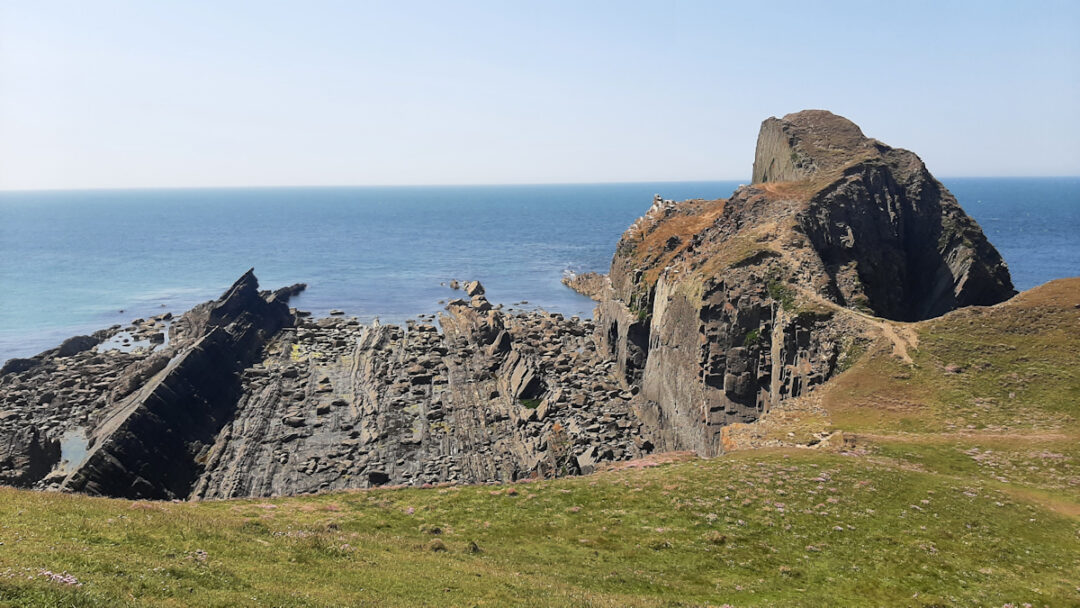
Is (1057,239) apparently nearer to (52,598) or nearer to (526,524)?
(526,524)

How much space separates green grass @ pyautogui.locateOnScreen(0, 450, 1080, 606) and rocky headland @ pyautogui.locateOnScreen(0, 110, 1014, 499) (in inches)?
571

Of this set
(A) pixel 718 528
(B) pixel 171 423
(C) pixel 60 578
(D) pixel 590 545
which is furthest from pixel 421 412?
(C) pixel 60 578

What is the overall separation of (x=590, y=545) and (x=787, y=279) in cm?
3778

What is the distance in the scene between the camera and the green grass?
1950 cm

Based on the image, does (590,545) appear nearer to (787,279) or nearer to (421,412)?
(787,279)

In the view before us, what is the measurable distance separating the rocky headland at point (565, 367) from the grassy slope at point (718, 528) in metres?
9.15

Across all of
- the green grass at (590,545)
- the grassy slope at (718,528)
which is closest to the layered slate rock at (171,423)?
the grassy slope at (718,528)

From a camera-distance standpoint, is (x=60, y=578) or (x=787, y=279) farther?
(x=787, y=279)

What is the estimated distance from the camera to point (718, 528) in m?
30.6

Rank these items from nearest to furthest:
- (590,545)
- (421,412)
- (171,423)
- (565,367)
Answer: (590,545) → (171,423) → (421,412) → (565,367)

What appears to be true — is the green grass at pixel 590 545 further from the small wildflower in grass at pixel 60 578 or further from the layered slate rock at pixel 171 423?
the layered slate rock at pixel 171 423

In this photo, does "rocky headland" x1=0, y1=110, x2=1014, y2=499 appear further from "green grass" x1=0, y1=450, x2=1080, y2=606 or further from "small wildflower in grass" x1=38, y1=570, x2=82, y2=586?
"small wildflower in grass" x1=38, y1=570, x2=82, y2=586

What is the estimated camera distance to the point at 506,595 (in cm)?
2183

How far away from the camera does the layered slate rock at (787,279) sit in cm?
5444
